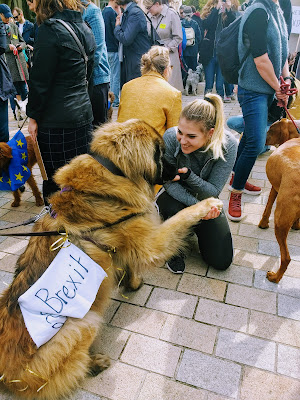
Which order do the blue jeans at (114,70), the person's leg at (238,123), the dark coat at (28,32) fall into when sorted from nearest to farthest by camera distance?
the person's leg at (238,123) → the blue jeans at (114,70) → the dark coat at (28,32)

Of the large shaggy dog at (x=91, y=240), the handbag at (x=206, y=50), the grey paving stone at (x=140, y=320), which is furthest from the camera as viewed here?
the handbag at (x=206, y=50)

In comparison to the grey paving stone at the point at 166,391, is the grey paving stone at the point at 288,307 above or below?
above

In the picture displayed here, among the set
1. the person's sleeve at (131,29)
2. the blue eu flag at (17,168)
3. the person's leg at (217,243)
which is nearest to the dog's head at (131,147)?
the person's leg at (217,243)

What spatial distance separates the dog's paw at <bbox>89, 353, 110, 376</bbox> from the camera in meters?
1.96

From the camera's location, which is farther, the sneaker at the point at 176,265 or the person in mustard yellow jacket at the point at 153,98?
the person in mustard yellow jacket at the point at 153,98

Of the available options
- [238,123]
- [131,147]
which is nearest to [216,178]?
[131,147]

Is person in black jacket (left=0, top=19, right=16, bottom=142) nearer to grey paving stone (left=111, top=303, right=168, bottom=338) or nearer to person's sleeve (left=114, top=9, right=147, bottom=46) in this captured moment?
person's sleeve (left=114, top=9, right=147, bottom=46)

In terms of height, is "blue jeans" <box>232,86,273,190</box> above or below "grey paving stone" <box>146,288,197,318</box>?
above

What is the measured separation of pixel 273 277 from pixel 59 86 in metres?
2.54

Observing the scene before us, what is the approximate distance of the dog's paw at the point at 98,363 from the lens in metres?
1.96

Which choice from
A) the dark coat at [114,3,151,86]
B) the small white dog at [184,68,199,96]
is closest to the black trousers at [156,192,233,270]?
the dark coat at [114,3,151,86]

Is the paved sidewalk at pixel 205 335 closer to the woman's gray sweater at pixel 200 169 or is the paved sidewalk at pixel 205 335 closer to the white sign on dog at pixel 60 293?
the white sign on dog at pixel 60 293

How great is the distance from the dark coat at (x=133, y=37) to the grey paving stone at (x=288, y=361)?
16.9ft

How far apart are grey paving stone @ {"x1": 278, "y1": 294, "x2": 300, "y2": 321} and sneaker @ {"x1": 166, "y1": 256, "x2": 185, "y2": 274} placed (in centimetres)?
84
